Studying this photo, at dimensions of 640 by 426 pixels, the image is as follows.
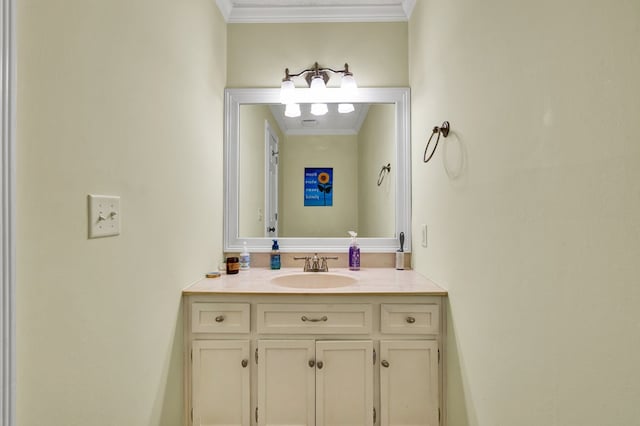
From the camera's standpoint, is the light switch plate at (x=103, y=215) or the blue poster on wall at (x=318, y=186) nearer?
the light switch plate at (x=103, y=215)

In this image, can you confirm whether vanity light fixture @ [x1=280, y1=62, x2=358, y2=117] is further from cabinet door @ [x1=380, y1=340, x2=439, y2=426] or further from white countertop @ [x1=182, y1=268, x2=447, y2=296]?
cabinet door @ [x1=380, y1=340, x2=439, y2=426]

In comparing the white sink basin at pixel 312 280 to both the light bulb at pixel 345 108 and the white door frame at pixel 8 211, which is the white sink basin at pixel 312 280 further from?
the white door frame at pixel 8 211

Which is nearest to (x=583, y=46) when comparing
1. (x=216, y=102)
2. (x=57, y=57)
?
(x=57, y=57)

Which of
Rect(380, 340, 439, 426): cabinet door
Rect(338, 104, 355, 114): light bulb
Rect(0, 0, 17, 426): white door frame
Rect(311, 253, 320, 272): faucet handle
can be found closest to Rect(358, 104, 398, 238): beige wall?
Rect(338, 104, 355, 114): light bulb

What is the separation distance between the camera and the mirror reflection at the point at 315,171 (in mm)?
1893

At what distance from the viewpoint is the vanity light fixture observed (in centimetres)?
181

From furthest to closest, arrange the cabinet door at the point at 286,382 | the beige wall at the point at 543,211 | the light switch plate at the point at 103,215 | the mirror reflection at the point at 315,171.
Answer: the mirror reflection at the point at 315,171
the cabinet door at the point at 286,382
the light switch plate at the point at 103,215
the beige wall at the point at 543,211

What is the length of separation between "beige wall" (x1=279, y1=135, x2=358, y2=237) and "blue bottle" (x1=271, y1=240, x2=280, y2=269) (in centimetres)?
9

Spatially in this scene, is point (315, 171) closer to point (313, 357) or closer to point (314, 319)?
point (314, 319)

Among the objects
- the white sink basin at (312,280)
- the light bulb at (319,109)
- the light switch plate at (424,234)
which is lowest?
the white sink basin at (312,280)

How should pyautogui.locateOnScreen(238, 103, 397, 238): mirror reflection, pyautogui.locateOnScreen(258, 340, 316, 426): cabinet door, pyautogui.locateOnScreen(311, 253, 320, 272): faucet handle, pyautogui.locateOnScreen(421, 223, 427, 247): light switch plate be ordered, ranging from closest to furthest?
pyautogui.locateOnScreen(258, 340, 316, 426): cabinet door < pyautogui.locateOnScreen(421, 223, 427, 247): light switch plate < pyautogui.locateOnScreen(311, 253, 320, 272): faucet handle < pyautogui.locateOnScreen(238, 103, 397, 238): mirror reflection

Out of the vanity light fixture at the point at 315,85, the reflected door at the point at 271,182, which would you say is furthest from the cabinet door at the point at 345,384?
the vanity light fixture at the point at 315,85

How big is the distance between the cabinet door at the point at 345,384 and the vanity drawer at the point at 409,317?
0.39 ft

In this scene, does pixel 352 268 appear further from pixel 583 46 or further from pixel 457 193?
pixel 583 46
